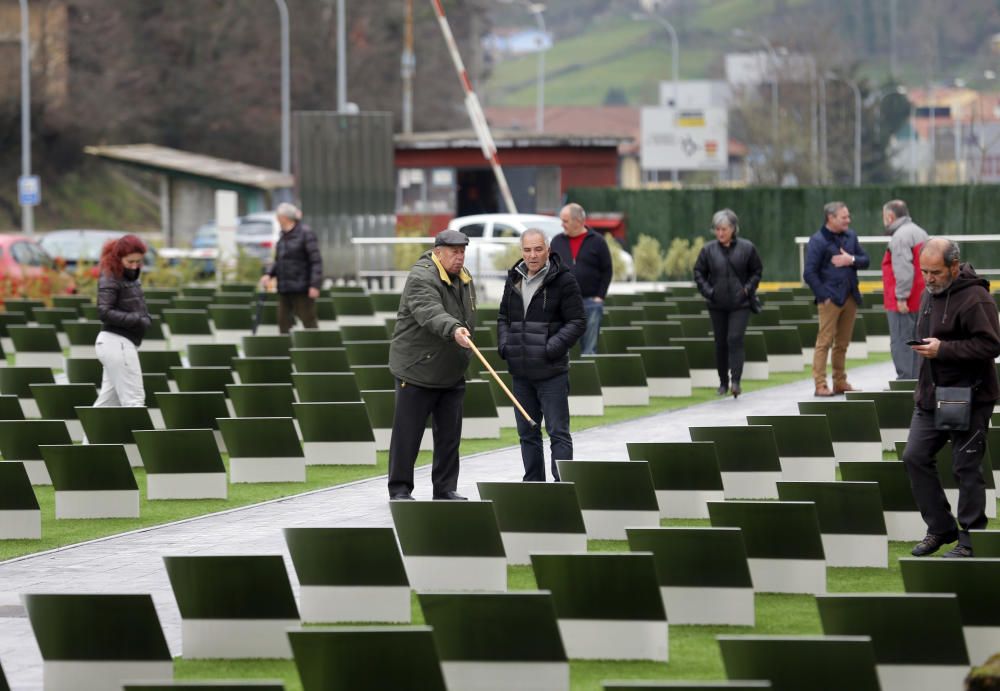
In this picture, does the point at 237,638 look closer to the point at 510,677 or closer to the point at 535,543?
the point at 510,677

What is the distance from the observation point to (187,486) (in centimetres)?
1458

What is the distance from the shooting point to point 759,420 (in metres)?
14.6

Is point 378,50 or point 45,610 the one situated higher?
point 378,50

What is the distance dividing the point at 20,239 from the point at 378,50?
167 ft

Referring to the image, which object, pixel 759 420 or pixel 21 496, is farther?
pixel 759 420

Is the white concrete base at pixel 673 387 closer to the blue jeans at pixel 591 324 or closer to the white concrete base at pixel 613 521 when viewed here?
the blue jeans at pixel 591 324

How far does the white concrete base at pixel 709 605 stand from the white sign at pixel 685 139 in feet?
226

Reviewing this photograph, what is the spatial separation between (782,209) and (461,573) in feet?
132

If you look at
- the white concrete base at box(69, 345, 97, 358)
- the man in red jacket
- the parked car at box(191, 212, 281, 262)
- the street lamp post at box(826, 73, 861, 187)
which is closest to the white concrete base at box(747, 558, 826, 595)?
the man in red jacket

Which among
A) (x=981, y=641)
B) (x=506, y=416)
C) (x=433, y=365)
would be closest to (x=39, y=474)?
(x=433, y=365)

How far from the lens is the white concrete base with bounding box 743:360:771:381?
77.6 feet

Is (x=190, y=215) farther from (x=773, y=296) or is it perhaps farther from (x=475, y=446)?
(x=475, y=446)

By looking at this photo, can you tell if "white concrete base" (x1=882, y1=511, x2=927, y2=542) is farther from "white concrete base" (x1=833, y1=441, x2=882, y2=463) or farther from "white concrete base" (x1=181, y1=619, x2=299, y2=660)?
"white concrete base" (x1=181, y1=619, x2=299, y2=660)

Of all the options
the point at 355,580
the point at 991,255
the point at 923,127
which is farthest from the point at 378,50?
the point at 923,127
